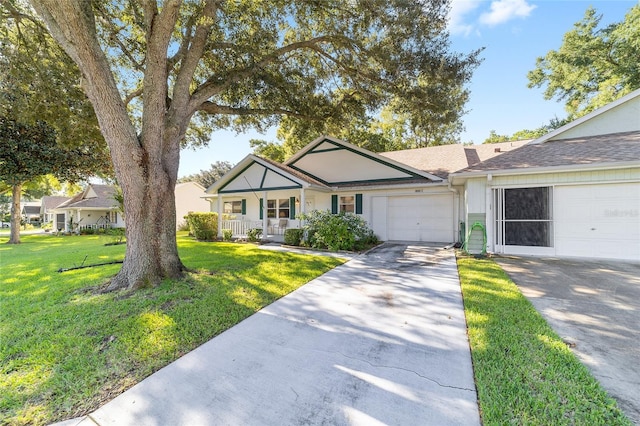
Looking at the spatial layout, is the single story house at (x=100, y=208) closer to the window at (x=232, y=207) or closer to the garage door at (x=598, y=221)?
the window at (x=232, y=207)

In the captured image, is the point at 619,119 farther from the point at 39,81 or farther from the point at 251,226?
the point at 39,81

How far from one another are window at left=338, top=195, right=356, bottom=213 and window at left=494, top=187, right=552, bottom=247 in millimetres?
6372

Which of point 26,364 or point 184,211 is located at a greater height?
point 184,211

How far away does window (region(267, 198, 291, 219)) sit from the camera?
1559 cm

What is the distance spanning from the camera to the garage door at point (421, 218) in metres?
12.2

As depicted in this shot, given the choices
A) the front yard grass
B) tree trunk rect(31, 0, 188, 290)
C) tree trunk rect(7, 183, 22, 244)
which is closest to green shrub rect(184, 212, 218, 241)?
tree trunk rect(31, 0, 188, 290)

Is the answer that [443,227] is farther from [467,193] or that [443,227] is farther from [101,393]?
[101,393]

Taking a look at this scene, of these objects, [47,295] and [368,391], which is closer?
[368,391]

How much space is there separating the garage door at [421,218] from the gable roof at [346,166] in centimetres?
113

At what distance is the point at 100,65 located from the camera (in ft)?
17.0

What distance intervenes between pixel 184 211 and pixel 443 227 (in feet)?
73.6

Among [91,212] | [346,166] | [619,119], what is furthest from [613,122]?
[91,212]

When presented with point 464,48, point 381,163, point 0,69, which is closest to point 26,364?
point 0,69

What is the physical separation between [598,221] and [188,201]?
1054 inches
